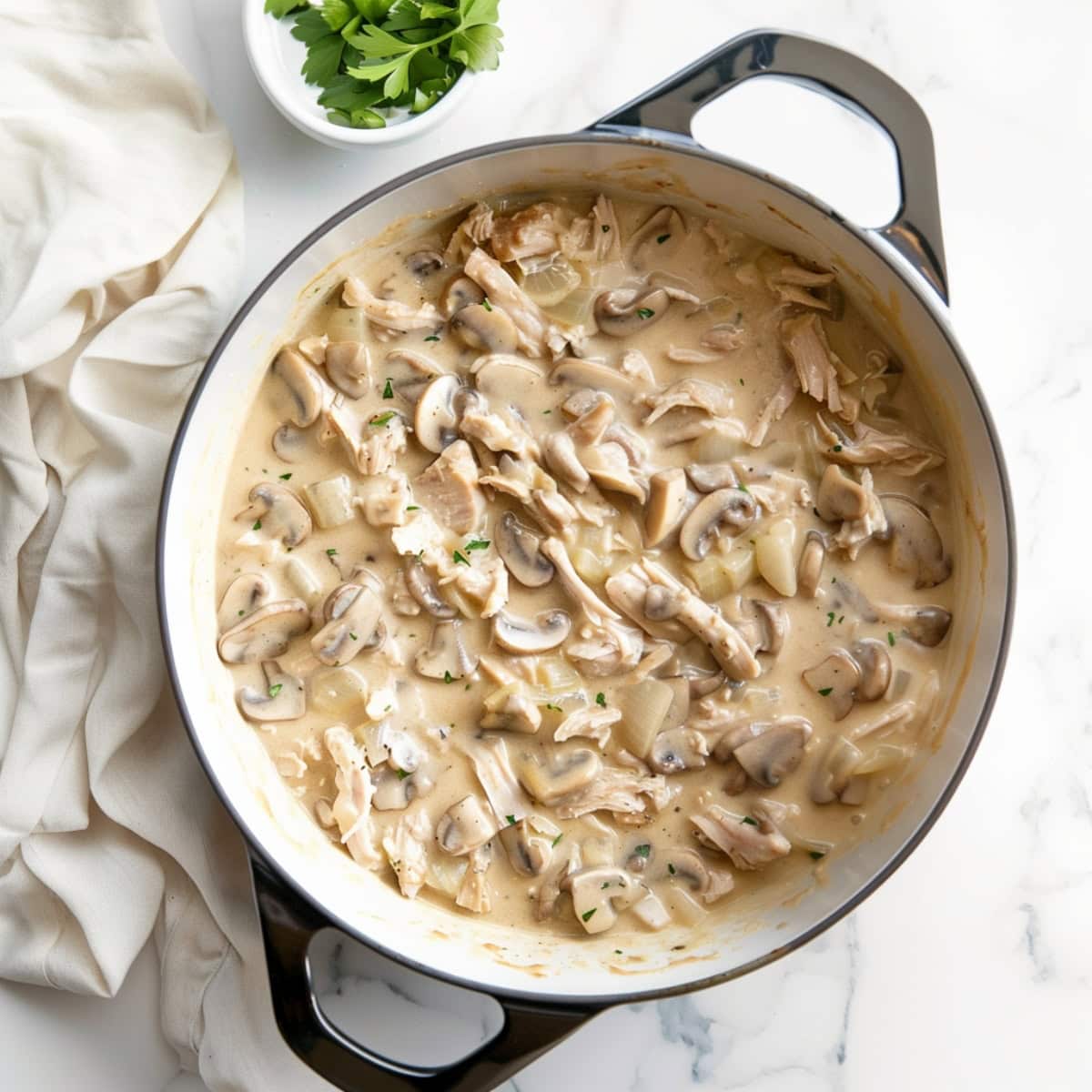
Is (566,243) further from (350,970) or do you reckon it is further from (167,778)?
(350,970)

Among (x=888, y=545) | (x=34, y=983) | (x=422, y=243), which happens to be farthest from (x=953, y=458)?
(x=34, y=983)

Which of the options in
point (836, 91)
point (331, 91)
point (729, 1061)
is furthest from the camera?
point (729, 1061)

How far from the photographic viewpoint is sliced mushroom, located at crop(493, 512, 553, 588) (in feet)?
8.09

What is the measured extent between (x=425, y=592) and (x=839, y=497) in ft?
2.93

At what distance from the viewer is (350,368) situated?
8.15 ft

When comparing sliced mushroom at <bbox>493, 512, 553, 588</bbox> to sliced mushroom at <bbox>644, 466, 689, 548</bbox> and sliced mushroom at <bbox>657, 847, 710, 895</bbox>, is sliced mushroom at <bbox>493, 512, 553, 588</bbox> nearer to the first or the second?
sliced mushroom at <bbox>644, 466, 689, 548</bbox>

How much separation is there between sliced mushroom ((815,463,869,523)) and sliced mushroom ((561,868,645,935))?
2.89ft

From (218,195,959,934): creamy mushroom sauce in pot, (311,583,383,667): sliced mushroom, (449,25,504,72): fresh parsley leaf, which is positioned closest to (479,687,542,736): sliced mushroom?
(218,195,959,934): creamy mushroom sauce in pot

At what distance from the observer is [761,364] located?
8.32 ft

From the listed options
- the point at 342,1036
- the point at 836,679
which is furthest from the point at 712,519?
the point at 342,1036

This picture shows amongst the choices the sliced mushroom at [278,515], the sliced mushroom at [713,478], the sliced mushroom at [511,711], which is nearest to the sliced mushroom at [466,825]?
the sliced mushroom at [511,711]

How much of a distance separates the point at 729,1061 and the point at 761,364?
1.56m

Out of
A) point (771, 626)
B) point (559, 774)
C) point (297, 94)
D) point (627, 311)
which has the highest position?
point (297, 94)

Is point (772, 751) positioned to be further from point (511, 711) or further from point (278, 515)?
point (278, 515)
